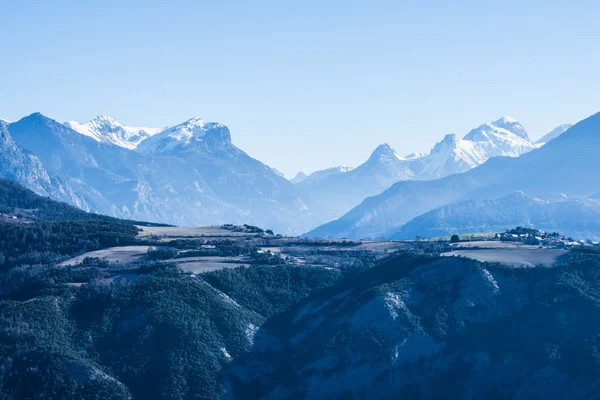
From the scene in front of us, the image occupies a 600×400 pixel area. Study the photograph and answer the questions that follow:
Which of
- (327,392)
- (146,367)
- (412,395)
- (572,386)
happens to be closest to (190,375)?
(146,367)

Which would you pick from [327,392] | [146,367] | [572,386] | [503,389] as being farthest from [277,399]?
[572,386]

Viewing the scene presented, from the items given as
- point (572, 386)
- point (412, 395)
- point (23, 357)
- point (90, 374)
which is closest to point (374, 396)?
point (412, 395)

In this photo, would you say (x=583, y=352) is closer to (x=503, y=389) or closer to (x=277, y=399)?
(x=503, y=389)

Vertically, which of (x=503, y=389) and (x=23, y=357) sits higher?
(x=23, y=357)

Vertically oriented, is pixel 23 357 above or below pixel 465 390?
above

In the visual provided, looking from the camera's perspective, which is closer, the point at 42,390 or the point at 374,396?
the point at 42,390

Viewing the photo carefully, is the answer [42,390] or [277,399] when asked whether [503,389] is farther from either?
[42,390]

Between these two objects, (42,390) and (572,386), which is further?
(572,386)
